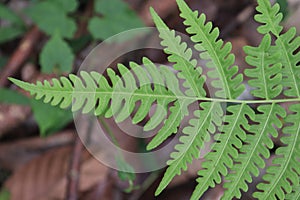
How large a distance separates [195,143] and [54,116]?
97 centimetres

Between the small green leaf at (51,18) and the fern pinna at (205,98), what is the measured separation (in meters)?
1.06

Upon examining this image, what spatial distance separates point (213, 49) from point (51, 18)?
1.22m

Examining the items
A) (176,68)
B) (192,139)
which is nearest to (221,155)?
(192,139)

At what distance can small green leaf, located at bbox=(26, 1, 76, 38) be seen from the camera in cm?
198

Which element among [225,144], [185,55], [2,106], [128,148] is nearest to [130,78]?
[185,55]

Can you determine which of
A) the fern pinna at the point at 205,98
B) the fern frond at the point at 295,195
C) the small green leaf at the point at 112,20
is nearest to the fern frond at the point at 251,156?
the fern pinna at the point at 205,98

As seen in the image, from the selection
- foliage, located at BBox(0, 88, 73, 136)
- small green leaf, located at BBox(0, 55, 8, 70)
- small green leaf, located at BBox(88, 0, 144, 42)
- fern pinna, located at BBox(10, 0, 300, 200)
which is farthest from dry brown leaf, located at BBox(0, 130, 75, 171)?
fern pinna, located at BBox(10, 0, 300, 200)

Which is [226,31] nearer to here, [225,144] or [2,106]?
[2,106]

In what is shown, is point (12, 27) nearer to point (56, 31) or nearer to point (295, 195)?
point (56, 31)

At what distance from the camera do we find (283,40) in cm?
95

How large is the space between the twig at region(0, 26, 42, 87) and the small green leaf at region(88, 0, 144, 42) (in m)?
0.40

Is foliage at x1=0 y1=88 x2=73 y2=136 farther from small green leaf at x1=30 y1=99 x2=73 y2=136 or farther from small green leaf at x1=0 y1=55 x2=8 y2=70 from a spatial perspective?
small green leaf at x1=0 y1=55 x2=8 y2=70

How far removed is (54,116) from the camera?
1.81m

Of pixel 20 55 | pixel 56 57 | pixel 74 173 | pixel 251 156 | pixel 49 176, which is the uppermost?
pixel 20 55
